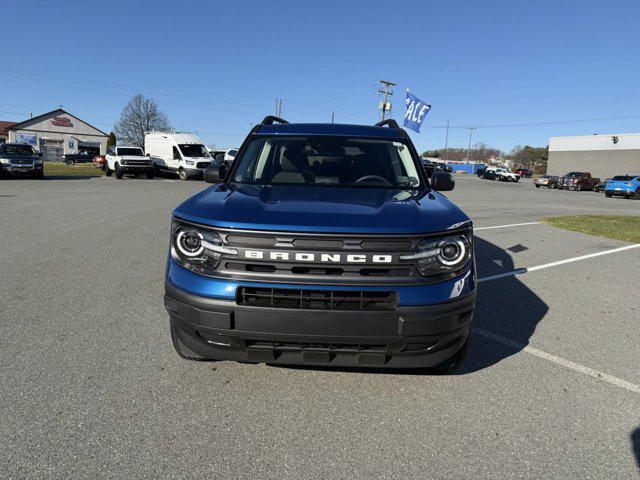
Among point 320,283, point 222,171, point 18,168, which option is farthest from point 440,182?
point 18,168

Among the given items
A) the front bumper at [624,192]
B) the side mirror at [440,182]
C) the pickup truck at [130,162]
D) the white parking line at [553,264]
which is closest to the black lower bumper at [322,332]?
the side mirror at [440,182]

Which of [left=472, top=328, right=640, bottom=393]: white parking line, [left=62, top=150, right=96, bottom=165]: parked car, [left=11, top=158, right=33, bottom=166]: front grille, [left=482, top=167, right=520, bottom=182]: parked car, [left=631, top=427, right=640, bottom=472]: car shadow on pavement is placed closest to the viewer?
[left=631, top=427, right=640, bottom=472]: car shadow on pavement

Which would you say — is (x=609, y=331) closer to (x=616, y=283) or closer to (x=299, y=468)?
(x=616, y=283)

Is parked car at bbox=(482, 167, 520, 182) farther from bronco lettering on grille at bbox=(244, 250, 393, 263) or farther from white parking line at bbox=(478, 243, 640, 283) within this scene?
bronco lettering on grille at bbox=(244, 250, 393, 263)

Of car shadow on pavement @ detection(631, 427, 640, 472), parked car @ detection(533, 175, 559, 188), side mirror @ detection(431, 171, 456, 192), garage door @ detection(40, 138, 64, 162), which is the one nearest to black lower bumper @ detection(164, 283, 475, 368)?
car shadow on pavement @ detection(631, 427, 640, 472)

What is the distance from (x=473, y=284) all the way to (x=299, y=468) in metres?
1.44

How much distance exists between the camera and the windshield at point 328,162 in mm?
3914

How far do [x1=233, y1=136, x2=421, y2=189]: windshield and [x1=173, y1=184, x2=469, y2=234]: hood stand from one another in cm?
47

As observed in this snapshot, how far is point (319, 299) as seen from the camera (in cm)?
253

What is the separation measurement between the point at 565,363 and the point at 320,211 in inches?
94.3

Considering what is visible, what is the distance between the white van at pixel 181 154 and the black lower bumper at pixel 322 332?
2582 centimetres

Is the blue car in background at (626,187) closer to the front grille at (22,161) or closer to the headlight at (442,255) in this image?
the headlight at (442,255)

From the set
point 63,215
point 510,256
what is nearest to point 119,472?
point 510,256

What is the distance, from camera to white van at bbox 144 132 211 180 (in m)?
27.7
